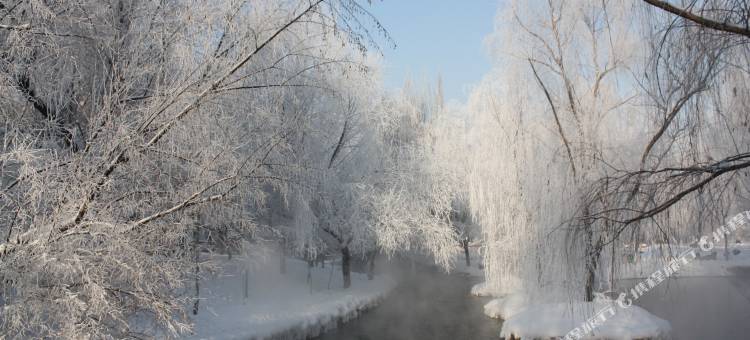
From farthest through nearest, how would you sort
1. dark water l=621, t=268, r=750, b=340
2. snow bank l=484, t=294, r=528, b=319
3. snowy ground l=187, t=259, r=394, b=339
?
1. snow bank l=484, t=294, r=528, b=319
2. dark water l=621, t=268, r=750, b=340
3. snowy ground l=187, t=259, r=394, b=339

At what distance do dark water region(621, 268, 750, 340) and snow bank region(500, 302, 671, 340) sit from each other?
1.80 ft

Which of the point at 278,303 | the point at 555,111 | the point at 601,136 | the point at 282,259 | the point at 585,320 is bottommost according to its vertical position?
the point at 278,303

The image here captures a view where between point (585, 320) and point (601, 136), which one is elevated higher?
point (601, 136)

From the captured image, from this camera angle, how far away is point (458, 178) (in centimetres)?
1767

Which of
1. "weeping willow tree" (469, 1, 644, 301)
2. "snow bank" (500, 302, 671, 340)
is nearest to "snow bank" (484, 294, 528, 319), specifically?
"weeping willow tree" (469, 1, 644, 301)

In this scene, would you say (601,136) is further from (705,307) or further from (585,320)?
(705,307)

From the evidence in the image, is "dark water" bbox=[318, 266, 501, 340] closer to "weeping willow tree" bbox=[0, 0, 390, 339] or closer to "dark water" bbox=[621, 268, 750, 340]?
"dark water" bbox=[621, 268, 750, 340]

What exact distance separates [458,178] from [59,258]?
15.1m

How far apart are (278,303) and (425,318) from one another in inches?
130

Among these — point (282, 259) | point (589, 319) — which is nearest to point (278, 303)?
point (282, 259)

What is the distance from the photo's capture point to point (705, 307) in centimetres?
1366

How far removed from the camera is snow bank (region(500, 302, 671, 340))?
811 cm

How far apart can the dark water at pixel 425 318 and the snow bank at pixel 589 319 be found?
3.80 ft

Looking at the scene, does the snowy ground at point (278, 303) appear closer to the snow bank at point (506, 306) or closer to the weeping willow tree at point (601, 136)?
the snow bank at point (506, 306)
